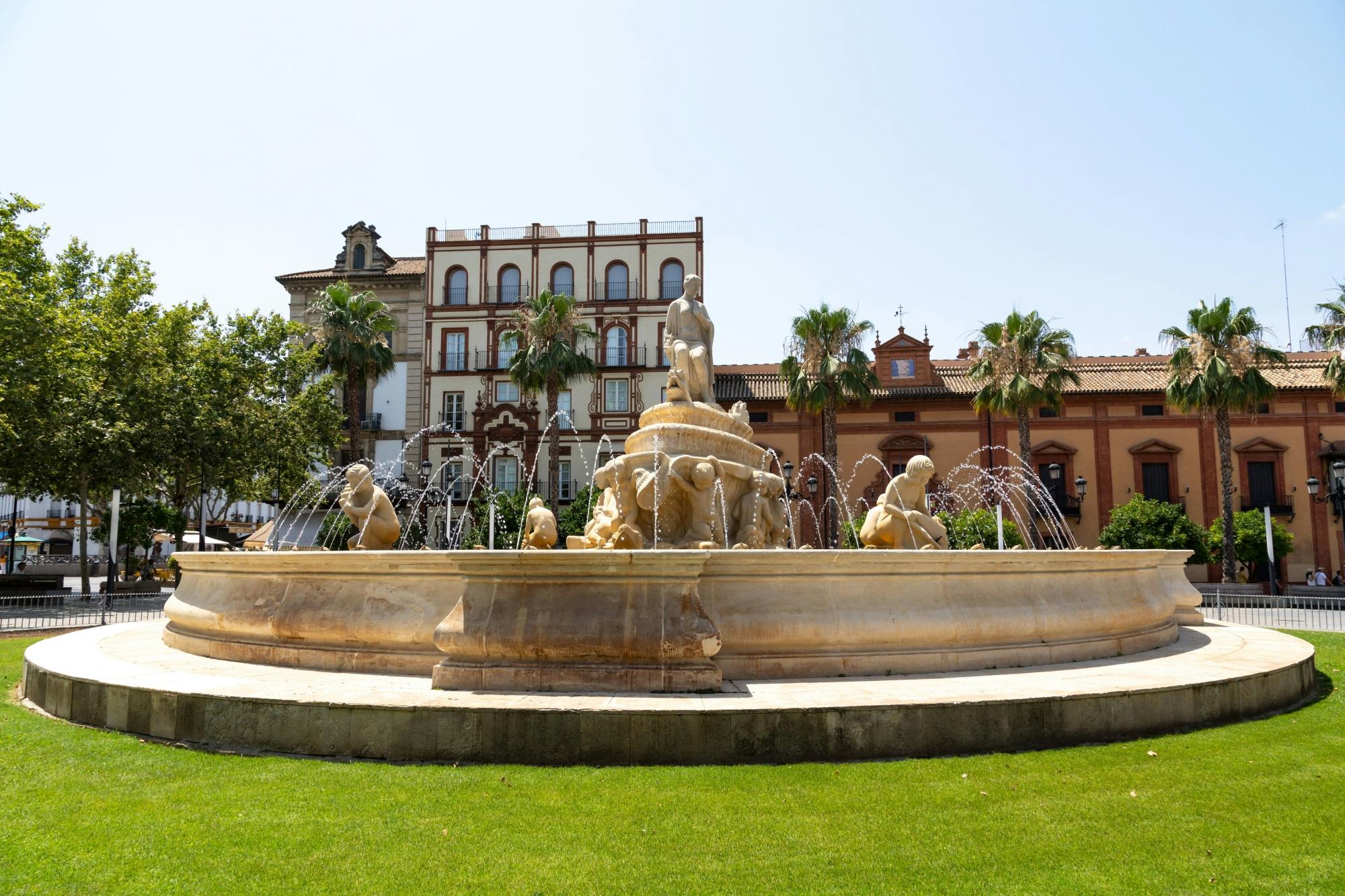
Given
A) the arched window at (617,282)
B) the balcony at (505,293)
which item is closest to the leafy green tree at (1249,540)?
the arched window at (617,282)

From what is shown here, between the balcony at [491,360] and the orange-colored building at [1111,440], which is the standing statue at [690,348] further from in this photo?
the balcony at [491,360]

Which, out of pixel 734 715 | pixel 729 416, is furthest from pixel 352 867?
pixel 729 416

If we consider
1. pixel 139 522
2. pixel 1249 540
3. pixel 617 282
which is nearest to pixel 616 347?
pixel 617 282

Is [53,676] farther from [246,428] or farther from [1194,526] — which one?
[1194,526]

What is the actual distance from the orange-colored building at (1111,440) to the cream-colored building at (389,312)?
1647cm

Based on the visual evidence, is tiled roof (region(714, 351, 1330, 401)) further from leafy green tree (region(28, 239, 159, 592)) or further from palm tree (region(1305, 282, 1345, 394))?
leafy green tree (region(28, 239, 159, 592))

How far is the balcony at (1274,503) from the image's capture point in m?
40.6

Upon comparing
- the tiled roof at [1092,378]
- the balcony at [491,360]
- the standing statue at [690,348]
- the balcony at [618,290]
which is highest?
the balcony at [618,290]

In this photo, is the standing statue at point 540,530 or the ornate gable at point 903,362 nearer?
the standing statue at point 540,530

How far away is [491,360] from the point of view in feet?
151

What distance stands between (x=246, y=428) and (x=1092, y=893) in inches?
1267

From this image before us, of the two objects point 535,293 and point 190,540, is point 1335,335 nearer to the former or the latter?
point 535,293

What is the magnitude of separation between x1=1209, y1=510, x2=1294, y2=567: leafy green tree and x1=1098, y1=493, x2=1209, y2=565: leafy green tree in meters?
0.54

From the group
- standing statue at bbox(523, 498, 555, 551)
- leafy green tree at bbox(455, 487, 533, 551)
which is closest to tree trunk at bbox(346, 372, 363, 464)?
leafy green tree at bbox(455, 487, 533, 551)
